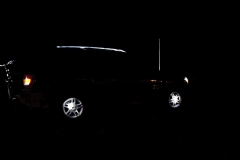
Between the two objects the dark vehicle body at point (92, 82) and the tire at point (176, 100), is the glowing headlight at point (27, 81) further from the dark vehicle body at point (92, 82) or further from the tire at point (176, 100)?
the tire at point (176, 100)

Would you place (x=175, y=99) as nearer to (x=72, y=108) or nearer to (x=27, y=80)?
(x=72, y=108)

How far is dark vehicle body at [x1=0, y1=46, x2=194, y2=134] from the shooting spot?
Answer: 5237mm

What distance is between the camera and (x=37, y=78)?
5.18 metres

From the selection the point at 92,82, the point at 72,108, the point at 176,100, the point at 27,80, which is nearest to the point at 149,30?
the point at 176,100

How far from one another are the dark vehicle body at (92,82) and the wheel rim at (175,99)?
3.5 inches

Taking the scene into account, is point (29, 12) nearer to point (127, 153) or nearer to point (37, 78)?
point (37, 78)

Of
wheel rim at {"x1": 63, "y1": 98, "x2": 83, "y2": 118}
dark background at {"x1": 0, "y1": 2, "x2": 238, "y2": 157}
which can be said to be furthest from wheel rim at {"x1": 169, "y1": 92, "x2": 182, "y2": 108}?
dark background at {"x1": 0, "y1": 2, "x2": 238, "y2": 157}

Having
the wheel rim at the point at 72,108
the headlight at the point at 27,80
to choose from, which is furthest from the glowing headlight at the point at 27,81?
the wheel rim at the point at 72,108

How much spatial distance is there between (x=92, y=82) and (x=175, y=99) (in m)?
2.49

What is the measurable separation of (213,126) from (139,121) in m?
1.42

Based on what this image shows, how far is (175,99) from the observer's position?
691 cm

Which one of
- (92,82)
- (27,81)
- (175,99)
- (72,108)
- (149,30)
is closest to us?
(27,81)

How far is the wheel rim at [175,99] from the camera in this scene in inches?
268

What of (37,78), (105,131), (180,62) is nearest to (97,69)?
(37,78)
